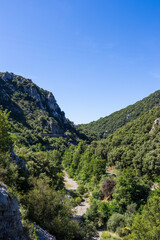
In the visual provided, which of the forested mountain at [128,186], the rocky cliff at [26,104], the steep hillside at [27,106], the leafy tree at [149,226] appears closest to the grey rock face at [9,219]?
the leafy tree at [149,226]

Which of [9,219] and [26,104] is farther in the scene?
[26,104]

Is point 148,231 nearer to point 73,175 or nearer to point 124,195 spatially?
point 124,195

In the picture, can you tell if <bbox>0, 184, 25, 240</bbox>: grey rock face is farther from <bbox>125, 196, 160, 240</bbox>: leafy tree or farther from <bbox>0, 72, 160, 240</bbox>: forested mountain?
<bbox>125, 196, 160, 240</bbox>: leafy tree

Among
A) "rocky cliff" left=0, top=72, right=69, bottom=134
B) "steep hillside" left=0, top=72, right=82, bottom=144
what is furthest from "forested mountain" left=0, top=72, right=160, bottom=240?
"rocky cliff" left=0, top=72, right=69, bottom=134

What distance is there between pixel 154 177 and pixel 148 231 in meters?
25.4

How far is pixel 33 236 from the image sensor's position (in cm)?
1201

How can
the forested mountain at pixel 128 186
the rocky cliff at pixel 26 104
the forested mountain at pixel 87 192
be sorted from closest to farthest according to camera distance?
the forested mountain at pixel 87 192 < the forested mountain at pixel 128 186 < the rocky cliff at pixel 26 104

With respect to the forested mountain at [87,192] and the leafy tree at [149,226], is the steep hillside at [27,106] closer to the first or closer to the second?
the forested mountain at [87,192]

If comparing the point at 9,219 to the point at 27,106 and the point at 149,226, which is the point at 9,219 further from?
the point at 27,106

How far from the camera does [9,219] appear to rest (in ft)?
33.7

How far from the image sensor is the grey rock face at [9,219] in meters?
9.71

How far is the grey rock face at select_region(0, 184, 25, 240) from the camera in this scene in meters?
9.71

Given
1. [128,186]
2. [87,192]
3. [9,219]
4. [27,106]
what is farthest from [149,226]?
[27,106]

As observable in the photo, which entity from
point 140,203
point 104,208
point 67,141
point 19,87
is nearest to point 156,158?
point 140,203
